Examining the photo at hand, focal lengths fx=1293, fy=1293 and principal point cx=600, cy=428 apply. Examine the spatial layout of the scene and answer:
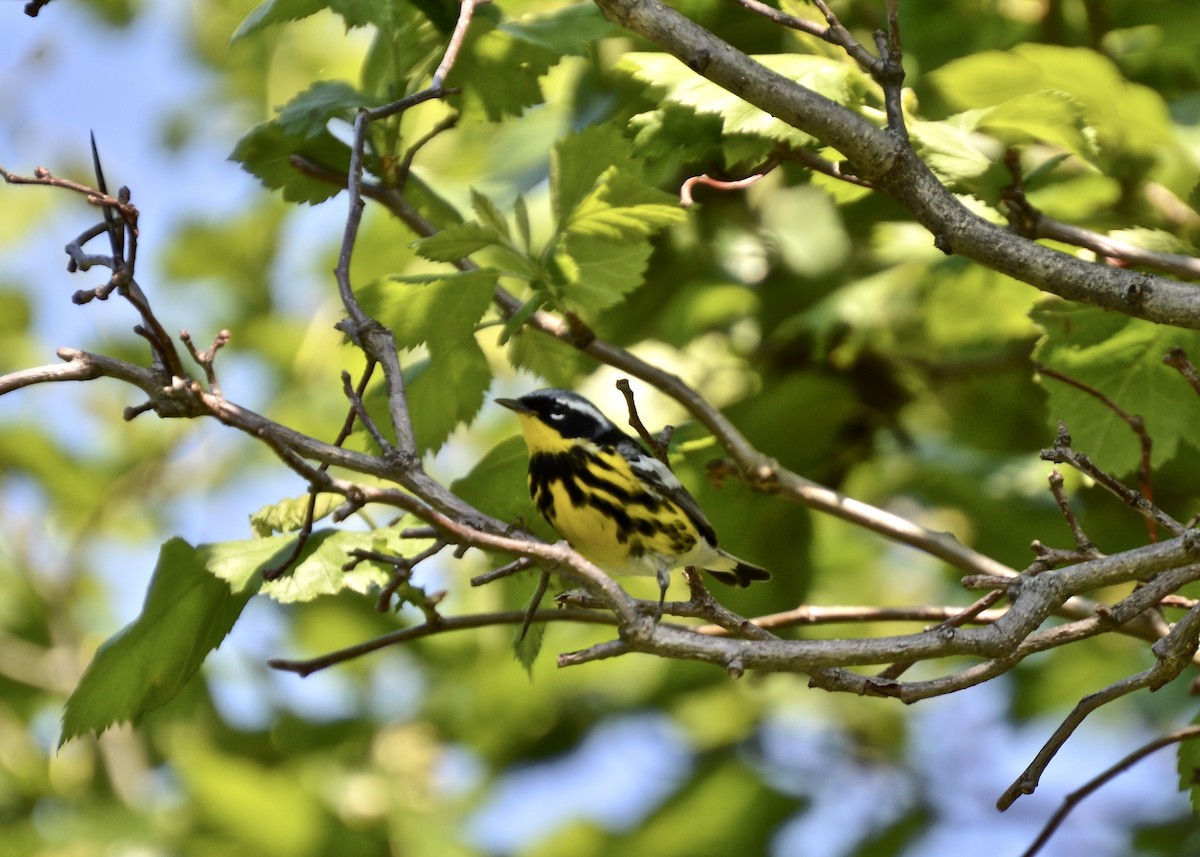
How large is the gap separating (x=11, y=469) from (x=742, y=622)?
3.66m

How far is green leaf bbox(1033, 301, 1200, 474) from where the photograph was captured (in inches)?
82.0

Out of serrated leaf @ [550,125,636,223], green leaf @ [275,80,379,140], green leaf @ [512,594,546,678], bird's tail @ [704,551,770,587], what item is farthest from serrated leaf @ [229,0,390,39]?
bird's tail @ [704,551,770,587]

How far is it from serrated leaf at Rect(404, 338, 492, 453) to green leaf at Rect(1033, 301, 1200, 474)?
90 cm

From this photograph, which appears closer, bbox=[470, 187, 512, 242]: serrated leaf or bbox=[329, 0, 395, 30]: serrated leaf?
bbox=[470, 187, 512, 242]: serrated leaf

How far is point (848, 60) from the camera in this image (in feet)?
6.86

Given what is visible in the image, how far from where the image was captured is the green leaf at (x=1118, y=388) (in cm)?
208

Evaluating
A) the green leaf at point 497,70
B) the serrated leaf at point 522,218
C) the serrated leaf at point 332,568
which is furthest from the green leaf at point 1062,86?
the serrated leaf at point 332,568

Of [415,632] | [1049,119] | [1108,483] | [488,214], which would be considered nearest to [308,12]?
[488,214]

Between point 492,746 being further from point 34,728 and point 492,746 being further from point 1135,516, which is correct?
point 1135,516

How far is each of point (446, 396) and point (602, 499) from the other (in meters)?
0.48

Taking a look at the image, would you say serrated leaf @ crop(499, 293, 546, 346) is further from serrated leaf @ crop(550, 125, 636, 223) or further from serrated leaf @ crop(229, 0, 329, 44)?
serrated leaf @ crop(229, 0, 329, 44)

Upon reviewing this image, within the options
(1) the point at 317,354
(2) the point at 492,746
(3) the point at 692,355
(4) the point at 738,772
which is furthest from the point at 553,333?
(1) the point at 317,354

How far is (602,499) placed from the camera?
2.46 meters

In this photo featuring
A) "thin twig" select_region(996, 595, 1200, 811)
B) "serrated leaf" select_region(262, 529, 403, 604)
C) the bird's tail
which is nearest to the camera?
"thin twig" select_region(996, 595, 1200, 811)
